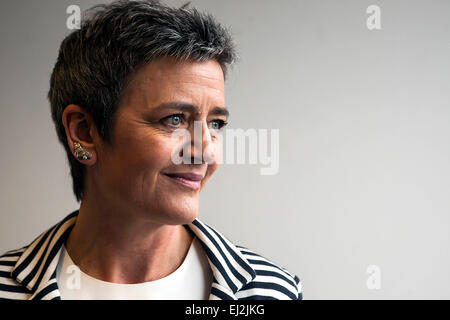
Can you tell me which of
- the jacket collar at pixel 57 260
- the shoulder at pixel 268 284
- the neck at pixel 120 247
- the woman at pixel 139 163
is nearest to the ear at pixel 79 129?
the woman at pixel 139 163

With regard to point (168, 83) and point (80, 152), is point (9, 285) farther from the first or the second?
point (168, 83)

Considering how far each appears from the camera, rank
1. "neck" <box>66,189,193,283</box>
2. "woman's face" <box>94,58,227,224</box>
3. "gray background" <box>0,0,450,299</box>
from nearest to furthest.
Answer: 1. "woman's face" <box>94,58,227,224</box>
2. "neck" <box>66,189,193,283</box>
3. "gray background" <box>0,0,450,299</box>

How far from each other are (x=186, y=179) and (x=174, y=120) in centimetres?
14

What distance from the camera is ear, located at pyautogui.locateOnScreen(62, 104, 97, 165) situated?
121 centimetres

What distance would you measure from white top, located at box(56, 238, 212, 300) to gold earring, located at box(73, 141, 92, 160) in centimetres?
25

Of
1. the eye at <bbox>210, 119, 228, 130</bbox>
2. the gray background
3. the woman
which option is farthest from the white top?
the gray background

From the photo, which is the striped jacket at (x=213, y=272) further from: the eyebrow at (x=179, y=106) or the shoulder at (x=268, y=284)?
the eyebrow at (x=179, y=106)

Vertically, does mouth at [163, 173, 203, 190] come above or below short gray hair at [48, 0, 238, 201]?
below

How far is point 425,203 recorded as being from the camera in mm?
2131

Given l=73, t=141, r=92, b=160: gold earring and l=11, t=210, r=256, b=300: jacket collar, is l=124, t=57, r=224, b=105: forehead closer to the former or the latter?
l=73, t=141, r=92, b=160: gold earring

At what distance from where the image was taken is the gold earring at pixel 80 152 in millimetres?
1220

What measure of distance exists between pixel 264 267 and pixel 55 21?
1361 mm

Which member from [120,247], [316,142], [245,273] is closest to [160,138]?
[120,247]

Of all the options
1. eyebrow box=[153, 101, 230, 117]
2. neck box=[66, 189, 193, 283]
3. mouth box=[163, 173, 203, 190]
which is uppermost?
eyebrow box=[153, 101, 230, 117]
